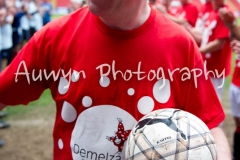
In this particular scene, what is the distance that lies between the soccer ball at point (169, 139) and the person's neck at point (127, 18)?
418 millimetres

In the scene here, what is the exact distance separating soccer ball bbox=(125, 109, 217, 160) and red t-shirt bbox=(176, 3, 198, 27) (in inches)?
165

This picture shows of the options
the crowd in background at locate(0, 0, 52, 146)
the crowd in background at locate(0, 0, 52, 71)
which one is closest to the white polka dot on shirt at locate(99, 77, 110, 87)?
the crowd in background at locate(0, 0, 52, 146)

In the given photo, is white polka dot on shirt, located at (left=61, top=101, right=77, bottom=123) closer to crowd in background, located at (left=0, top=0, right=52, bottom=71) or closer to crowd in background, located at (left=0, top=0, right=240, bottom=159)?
crowd in background, located at (left=0, top=0, right=240, bottom=159)

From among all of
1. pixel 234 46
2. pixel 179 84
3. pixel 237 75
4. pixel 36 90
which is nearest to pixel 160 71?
pixel 179 84

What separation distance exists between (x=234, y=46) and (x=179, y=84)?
78.2 inches

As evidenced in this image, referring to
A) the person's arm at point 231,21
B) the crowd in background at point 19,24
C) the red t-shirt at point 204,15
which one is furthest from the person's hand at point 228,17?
the crowd in background at point 19,24

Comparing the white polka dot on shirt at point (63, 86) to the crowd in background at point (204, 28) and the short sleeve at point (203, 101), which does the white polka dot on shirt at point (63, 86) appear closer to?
the short sleeve at point (203, 101)

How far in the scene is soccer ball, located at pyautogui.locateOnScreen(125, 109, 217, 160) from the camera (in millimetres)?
1137

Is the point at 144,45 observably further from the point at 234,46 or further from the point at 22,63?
the point at 234,46

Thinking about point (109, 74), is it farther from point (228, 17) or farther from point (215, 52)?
point (215, 52)

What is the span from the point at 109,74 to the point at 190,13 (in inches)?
170

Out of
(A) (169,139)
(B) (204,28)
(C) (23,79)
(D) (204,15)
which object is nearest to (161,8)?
(D) (204,15)

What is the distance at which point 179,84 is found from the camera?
4.67ft

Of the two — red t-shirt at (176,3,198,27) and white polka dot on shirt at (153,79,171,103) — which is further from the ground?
white polka dot on shirt at (153,79,171,103)
